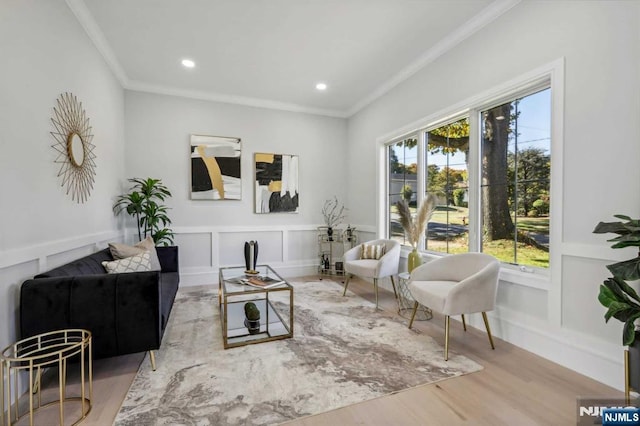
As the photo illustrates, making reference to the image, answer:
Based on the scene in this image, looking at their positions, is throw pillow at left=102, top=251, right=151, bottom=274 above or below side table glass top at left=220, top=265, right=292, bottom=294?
above

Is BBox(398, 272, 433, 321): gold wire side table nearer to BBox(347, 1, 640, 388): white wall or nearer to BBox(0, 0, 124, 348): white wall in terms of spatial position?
BBox(347, 1, 640, 388): white wall

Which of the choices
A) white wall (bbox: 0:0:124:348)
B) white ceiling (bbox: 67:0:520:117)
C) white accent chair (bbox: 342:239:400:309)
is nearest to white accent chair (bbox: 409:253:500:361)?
white accent chair (bbox: 342:239:400:309)

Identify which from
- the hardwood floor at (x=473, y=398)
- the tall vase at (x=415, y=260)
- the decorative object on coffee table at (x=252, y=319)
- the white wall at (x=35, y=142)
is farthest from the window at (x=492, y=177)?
the white wall at (x=35, y=142)

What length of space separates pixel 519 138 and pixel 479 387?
80.3 inches

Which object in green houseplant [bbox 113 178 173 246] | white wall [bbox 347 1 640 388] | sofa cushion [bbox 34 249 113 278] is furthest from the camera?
green houseplant [bbox 113 178 173 246]

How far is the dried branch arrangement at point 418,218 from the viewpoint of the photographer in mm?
3160

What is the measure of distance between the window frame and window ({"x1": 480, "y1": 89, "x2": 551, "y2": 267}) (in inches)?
2.3

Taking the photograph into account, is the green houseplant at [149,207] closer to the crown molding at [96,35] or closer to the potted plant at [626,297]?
the crown molding at [96,35]

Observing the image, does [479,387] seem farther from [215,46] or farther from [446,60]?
[215,46]

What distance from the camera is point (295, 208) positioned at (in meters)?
5.01

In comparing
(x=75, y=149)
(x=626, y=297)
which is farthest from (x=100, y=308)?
(x=626, y=297)

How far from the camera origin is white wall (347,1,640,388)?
183cm

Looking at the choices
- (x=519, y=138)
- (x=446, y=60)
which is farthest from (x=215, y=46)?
(x=519, y=138)

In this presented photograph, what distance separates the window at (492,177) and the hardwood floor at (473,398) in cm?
84
